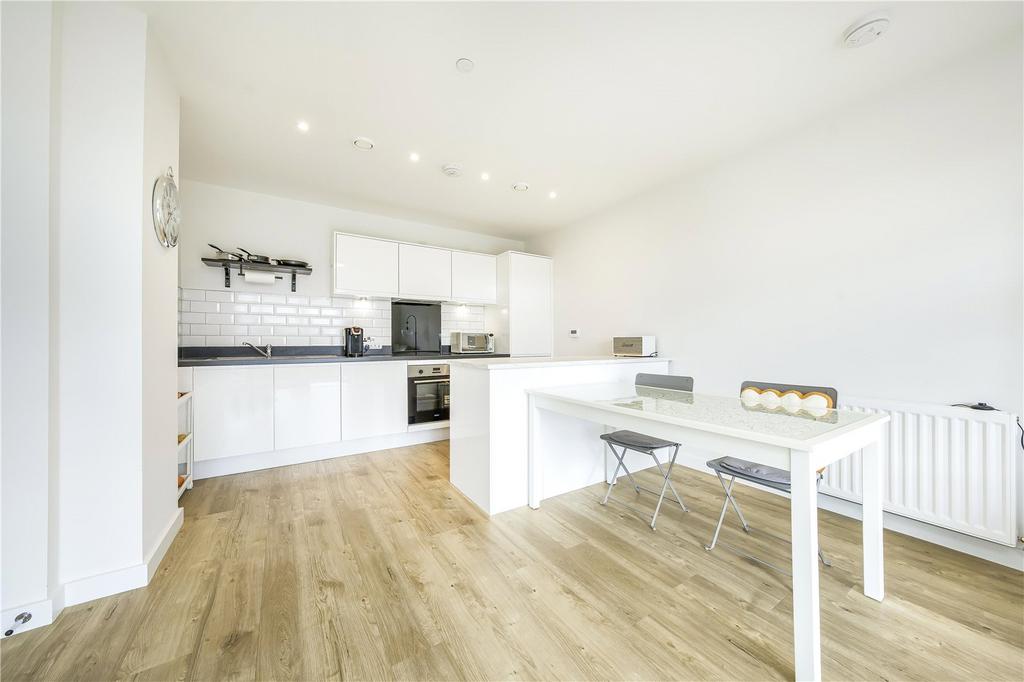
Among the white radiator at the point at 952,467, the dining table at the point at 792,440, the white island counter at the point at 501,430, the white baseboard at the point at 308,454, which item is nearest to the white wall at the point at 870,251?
the white radiator at the point at 952,467

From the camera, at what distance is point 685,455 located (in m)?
3.21

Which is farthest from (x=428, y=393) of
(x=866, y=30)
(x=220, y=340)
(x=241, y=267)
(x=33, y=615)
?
(x=866, y=30)

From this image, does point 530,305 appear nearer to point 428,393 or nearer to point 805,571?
point 428,393

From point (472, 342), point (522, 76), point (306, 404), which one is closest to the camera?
point (522, 76)

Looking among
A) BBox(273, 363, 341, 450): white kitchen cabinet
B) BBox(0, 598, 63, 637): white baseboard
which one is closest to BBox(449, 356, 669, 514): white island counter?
BBox(273, 363, 341, 450): white kitchen cabinet

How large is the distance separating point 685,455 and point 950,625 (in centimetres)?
181

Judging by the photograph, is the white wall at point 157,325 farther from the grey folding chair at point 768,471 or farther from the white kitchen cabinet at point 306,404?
the grey folding chair at point 768,471

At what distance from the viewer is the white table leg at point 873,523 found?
4.95 feet

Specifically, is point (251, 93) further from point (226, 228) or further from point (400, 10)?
point (226, 228)

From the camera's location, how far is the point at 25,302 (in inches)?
54.6

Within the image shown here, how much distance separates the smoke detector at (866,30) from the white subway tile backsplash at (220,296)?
4797mm

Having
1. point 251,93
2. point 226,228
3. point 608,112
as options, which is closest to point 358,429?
point 226,228

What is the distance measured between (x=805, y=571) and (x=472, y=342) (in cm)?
376

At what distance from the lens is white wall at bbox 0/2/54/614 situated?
1354mm
